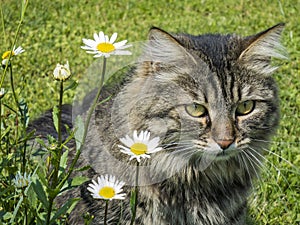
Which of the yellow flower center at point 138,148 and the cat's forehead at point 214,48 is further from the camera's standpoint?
the cat's forehead at point 214,48

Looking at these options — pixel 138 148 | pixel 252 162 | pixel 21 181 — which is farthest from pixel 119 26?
pixel 138 148

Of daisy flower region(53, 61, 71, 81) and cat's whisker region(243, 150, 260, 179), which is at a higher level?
daisy flower region(53, 61, 71, 81)

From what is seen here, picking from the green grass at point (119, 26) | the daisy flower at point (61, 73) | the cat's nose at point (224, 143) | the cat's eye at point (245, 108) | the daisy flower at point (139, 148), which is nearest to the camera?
the daisy flower at point (61, 73)

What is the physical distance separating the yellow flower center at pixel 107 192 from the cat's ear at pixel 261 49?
1023 millimetres

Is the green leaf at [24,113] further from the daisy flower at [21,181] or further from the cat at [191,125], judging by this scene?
the cat at [191,125]

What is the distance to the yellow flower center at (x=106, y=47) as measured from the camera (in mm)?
2074

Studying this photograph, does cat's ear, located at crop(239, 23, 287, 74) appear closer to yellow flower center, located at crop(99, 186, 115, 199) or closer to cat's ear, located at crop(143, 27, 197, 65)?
cat's ear, located at crop(143, 27, 197, 65)

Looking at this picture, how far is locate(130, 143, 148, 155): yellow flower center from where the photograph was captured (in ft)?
6.77

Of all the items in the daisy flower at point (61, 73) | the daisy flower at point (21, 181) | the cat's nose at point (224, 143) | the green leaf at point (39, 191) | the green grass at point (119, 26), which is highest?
the green grass at point (119, 26)

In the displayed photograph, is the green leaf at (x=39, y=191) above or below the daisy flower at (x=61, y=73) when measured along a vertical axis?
below

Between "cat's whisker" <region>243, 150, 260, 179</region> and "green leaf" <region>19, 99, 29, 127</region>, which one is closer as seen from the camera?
"green leaf" <region>19, 99, 29, 127</region>

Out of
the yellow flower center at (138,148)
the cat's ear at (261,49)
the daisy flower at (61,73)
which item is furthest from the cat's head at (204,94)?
the daisy flower at (61,73)

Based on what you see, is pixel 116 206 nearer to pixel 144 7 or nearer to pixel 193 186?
pixel 193 186

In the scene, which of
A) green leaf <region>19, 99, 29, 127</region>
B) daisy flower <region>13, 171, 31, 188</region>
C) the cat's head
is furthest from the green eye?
daisy flower <region>13, 171, 31, 188</region>
